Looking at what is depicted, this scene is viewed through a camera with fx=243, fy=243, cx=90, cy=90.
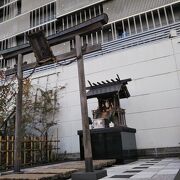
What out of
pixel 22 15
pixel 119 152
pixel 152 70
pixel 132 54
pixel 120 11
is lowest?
pixel 119 152

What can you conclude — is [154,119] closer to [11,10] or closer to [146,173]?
[146,173]

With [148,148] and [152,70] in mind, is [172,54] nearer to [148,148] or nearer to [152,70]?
[152,70]

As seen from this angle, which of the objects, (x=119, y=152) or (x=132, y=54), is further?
(x=132, y=54)

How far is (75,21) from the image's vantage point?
14234mm

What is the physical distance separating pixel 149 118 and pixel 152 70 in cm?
200

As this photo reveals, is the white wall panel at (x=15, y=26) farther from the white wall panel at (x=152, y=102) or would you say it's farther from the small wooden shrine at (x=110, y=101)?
the white wall panel at (x=152, y=102)

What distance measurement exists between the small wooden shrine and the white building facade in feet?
4.30

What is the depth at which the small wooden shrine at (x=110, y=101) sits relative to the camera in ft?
28.0

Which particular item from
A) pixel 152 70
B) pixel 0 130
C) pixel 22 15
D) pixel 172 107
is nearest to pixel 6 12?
pixel 22 15

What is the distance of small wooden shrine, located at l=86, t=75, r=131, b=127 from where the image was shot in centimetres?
852

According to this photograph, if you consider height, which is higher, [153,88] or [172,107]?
[153,88]

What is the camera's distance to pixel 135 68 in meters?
10.4

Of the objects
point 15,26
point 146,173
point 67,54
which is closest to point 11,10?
point 15,26

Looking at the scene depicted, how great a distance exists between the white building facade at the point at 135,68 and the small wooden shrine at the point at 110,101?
1312mm
